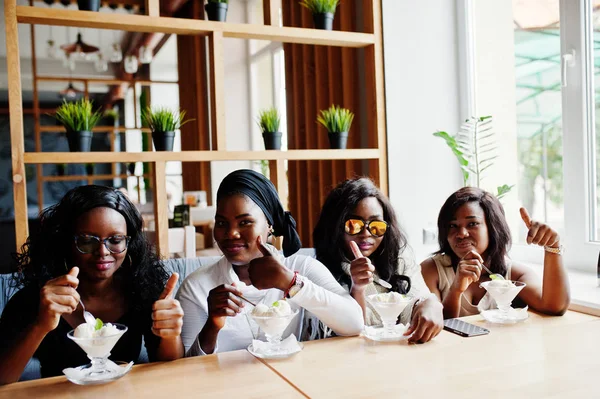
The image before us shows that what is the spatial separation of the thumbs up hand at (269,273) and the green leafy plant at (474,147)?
1.86 metres

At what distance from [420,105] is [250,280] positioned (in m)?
2.10

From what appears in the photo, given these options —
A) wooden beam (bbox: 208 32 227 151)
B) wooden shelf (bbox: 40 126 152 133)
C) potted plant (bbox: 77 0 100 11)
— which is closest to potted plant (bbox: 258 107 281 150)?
wooden beam (bbox: 208 32 227 151)

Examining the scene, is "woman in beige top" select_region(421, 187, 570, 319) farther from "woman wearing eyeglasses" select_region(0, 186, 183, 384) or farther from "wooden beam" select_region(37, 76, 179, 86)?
"wooden beam" select_region(37, 76, 179, 86)

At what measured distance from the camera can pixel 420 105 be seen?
3600 mm

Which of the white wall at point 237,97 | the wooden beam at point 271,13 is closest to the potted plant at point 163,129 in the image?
the wooden beam at point 271,13

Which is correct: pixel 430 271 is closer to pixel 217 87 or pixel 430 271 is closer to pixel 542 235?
pixel 542 235

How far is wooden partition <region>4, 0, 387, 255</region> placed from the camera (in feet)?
8.70

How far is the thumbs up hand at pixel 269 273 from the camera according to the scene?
178 cm

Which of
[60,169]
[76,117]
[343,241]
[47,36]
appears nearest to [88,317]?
[343,241]

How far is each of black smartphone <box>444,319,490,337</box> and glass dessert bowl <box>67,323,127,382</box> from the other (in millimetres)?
1049

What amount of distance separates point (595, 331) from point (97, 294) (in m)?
1.64

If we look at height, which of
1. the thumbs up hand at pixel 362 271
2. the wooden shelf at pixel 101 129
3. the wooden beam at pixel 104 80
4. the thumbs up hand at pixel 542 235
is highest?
the wooden beam at pixel 104 80

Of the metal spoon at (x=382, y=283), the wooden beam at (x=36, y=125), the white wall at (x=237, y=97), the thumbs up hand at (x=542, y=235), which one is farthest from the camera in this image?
the white wall at (x=237, y=97)

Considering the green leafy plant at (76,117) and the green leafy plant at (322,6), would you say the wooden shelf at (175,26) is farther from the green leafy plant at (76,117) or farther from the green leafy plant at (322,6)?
the green leafy plant at (76,117)
